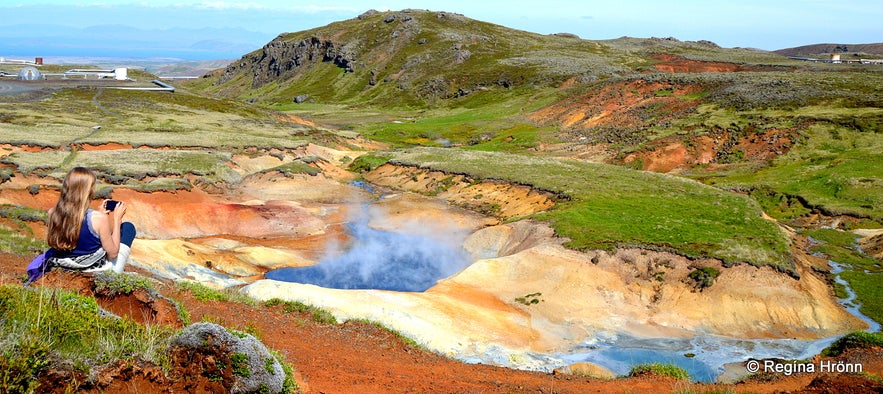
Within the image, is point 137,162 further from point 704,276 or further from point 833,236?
point 833,236

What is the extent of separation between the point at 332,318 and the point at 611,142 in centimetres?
5987

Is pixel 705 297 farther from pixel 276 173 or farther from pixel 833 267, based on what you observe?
pixel 276 173

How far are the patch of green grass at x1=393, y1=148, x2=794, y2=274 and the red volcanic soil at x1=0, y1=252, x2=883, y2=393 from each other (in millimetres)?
14465

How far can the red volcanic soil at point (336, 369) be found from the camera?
8930mm

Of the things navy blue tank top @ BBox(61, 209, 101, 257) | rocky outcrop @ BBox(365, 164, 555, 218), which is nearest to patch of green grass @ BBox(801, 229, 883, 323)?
rocky outcrop @ BBox(365, 164, 555, 218)

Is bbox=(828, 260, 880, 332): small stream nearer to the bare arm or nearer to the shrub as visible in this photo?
the shrub

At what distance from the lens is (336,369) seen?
13.6 meters

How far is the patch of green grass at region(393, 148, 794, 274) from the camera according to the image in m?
33.2

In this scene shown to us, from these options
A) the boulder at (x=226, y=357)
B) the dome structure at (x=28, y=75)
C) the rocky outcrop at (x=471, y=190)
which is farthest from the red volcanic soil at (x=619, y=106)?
the dome structure at (x=28, y=75)

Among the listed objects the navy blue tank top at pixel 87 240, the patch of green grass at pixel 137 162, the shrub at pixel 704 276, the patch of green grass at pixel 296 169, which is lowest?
the shrub at pixel 704 276

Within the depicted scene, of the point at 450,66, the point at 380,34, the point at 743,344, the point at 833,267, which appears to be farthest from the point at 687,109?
the point at 380,34

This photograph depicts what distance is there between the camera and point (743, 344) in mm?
26016

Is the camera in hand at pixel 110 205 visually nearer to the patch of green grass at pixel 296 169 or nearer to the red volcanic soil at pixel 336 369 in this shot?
the red volcanic soil at pixel 336 369

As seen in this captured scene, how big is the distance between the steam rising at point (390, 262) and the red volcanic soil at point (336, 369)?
14.9m
